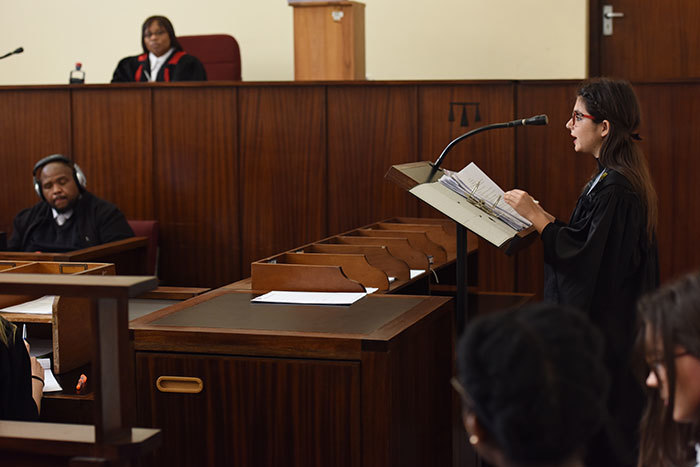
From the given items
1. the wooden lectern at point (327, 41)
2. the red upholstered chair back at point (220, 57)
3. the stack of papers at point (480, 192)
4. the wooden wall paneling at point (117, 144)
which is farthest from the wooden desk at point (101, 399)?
the red upholstered chair back at point (220, 57)

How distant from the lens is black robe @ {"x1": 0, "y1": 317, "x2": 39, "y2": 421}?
5.90ft

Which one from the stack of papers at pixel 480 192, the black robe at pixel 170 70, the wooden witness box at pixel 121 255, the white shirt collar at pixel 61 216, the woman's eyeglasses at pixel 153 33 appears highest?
the woman's eyeglasses at pixel 153 33

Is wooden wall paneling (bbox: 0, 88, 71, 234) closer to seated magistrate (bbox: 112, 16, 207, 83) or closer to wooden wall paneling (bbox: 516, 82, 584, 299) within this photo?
seated magistrate (bbox: 112, 16, 207, 83)

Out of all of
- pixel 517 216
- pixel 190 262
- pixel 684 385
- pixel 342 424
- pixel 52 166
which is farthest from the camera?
pixel 190 262

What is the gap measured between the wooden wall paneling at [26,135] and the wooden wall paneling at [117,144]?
0.10 metres

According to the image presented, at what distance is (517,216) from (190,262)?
10.3 ft

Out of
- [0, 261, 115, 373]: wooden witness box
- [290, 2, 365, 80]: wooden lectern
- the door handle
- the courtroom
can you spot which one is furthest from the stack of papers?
the door handle

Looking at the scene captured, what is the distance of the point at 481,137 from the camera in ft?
17.0

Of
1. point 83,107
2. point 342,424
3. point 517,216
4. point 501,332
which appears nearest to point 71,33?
point 83,107

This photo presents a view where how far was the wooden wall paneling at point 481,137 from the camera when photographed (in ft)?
16.9

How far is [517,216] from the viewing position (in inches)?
114

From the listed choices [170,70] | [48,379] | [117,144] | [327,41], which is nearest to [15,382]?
[48,379]

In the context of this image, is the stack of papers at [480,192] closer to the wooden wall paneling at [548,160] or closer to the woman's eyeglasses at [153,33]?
the wooden wall paneling at [548,160]

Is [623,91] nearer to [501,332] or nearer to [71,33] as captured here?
[501,332]
